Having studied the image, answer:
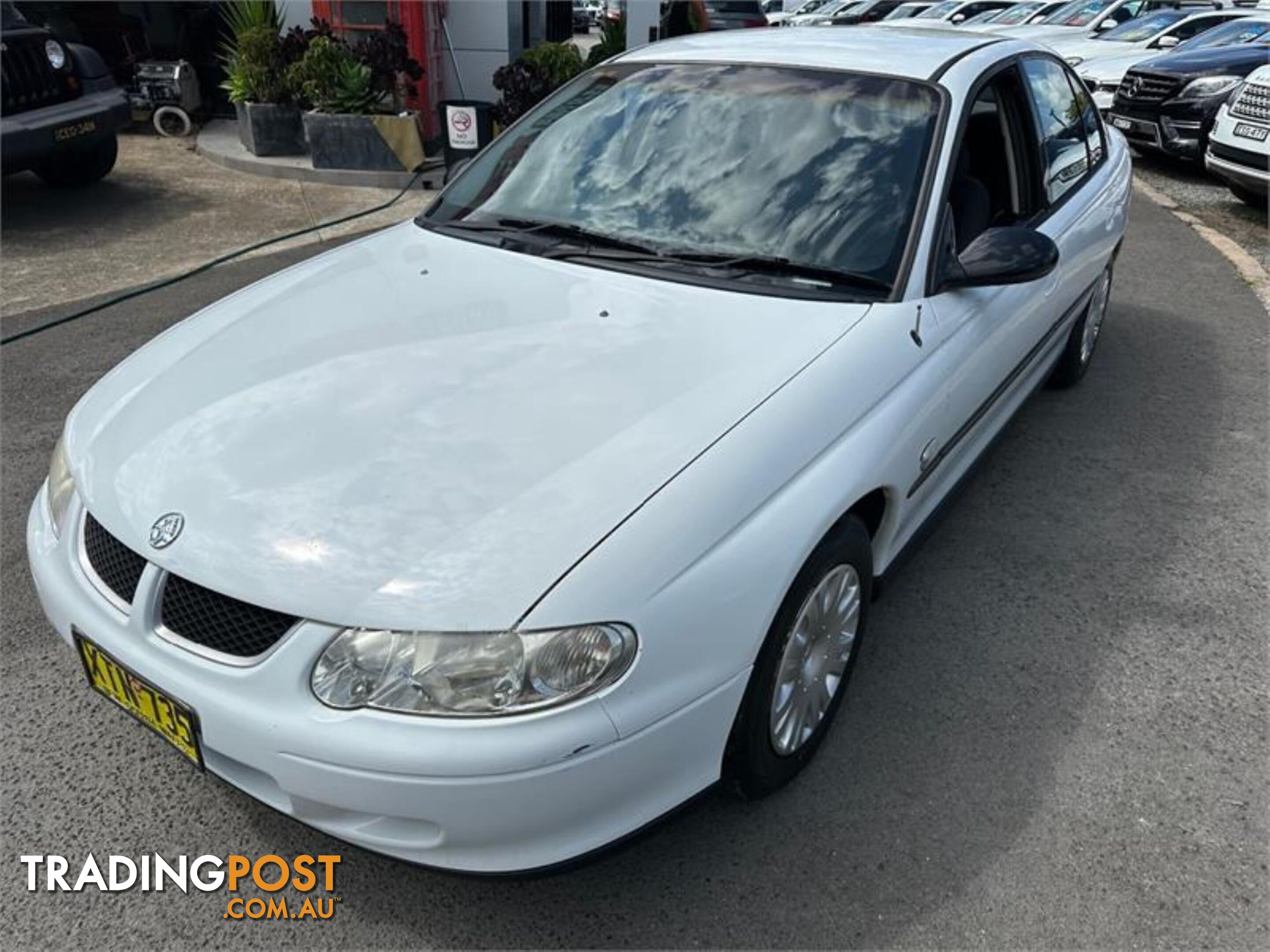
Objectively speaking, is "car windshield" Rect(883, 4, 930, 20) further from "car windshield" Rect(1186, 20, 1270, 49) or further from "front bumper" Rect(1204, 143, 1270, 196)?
"front bumper" Rect(1204, 143, 1270, 196)

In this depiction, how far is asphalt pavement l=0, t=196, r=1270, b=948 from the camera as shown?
2139 mm

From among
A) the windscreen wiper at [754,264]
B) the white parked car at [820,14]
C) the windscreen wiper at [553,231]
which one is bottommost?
the white parked car at [820,14]

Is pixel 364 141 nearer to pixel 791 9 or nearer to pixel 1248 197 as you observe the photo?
pixel 1248 197


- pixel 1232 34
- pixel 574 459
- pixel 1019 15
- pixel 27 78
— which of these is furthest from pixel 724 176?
pixel 1019 15

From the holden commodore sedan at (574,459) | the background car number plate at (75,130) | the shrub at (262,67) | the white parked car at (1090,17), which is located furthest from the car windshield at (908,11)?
the holden commodore sedan at (574,459)

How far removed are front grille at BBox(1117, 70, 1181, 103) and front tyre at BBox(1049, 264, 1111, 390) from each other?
20.0 feet

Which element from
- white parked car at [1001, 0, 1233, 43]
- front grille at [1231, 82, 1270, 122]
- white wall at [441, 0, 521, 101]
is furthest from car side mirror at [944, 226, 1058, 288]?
white parked car at [1001, 0, 1233, 43]

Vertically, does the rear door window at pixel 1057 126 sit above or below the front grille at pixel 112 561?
above

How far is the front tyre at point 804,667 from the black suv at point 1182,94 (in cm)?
905

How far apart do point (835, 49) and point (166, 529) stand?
252 cm

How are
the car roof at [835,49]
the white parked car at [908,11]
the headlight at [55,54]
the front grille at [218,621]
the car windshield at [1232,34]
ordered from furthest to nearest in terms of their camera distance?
the white parked car at [908,11] → the car windshield at [1232,34] → the headlight at [55,54] → the car roof at [835,49] → the front grille at [218,621]

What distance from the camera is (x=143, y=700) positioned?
206 cm

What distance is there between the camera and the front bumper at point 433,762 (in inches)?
69.1

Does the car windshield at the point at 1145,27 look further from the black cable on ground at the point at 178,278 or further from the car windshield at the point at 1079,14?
the black cable on ground at the point at 178,278
